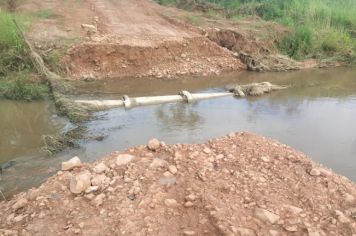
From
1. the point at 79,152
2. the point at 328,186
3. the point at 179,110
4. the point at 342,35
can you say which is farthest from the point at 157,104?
the point at 342,35

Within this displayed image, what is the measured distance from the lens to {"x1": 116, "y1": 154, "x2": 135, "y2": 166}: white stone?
464 cm

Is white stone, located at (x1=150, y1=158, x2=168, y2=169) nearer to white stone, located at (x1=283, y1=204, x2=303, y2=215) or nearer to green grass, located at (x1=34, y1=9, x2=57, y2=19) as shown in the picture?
white stone, located at (x1=283, y1=204, x2=303, y2=215)

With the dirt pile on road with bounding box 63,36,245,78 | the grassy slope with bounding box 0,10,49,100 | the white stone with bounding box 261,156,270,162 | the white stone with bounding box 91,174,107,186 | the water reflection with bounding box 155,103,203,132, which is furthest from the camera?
the dirt pile on road with bounding box 63,36,245,78

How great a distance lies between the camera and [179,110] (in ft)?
27.3

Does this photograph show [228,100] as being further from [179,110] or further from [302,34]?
[302,34]

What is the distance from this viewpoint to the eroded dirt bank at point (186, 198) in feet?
12.3

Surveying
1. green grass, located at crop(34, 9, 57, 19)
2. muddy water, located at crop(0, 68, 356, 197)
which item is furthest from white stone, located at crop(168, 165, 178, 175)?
green grass, located at crop(34, 9, 57, 19)

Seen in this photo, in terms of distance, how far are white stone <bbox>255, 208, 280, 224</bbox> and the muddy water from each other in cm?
270

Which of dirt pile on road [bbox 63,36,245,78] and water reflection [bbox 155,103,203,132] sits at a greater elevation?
dirt pile on road [bbox 63,36,245,78]

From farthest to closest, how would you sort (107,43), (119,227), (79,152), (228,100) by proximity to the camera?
(107,43) < (228,100) < (79,152) < (119,227)

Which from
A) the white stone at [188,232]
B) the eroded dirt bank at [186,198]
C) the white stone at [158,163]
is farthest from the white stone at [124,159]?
the white stone at [188,232]

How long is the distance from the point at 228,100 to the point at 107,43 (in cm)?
340

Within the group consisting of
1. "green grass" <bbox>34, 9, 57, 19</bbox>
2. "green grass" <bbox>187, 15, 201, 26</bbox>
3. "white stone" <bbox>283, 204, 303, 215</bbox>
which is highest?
"green grass" <bbox>34, 9, 57, 19</bbox>

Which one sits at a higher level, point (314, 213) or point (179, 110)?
point (314, 213)
